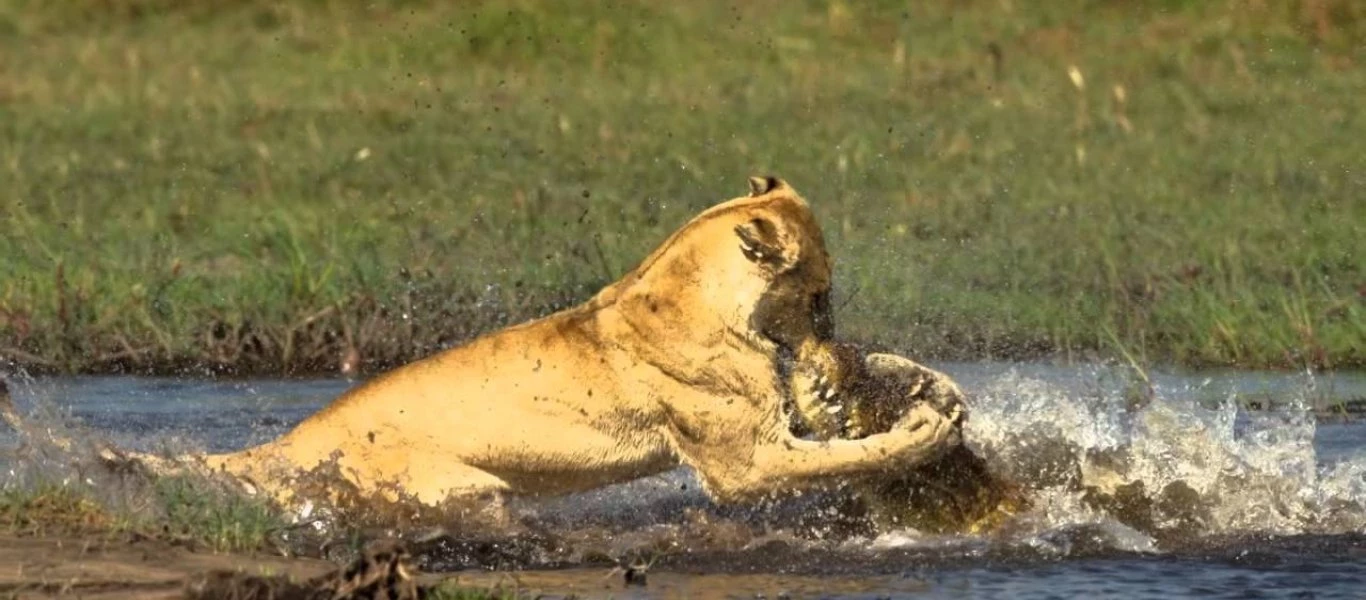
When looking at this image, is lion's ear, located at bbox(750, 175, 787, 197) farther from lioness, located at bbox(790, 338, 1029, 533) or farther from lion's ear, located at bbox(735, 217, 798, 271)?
lioness, located at bbox(790, 338, 1029, 533)

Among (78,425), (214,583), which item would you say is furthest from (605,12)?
(214,583)

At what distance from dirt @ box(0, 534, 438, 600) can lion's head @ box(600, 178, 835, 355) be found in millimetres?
1004

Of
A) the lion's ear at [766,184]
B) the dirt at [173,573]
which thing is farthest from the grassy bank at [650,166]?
the dirt at [173,573]

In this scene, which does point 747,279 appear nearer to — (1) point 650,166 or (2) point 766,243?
(2) point 766,243

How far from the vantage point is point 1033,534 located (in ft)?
22.3

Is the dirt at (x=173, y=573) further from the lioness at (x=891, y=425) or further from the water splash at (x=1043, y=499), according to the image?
the lioness at (x=891, y=425)

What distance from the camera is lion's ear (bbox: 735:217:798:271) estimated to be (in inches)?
256

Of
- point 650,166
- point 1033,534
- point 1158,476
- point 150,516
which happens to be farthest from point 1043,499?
point 650,166

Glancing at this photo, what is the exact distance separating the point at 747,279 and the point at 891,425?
527 millimetres

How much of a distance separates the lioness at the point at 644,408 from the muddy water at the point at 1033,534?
184mm

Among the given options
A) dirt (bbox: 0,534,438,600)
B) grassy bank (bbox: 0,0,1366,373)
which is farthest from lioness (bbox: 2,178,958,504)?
grassy bank (bbox: 0,0,1366,373)

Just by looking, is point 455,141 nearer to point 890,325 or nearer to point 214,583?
point 890,325

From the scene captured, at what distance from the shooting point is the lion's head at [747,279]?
6531mm

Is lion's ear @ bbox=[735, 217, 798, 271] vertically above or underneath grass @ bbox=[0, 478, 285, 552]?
above
